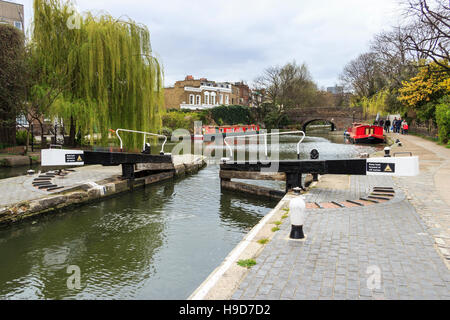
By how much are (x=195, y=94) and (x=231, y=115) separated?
333 inches

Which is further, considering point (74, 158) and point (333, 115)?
point (333, 115)

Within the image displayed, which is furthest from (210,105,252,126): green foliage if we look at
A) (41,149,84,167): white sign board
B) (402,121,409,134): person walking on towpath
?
(41,149,84,167): white sign board

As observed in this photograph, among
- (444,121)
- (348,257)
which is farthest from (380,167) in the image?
(444,121)

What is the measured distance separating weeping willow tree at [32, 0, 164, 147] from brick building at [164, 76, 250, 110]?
3894 cm

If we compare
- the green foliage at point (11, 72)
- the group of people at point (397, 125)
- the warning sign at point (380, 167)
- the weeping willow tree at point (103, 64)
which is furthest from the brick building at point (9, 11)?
the warning sign at point (380, 167)

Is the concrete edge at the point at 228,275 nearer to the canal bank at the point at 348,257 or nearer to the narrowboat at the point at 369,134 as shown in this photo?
the canal bank at the point at 348,257

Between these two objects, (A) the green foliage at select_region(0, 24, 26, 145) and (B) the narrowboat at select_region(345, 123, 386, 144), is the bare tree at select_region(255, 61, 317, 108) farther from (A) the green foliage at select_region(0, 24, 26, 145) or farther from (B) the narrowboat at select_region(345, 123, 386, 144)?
(A) the green foliage at select_region(0, 24, 26, 145)

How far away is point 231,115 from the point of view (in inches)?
2219

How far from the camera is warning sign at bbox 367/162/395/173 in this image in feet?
25.6

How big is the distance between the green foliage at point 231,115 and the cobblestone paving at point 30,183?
4094 cm

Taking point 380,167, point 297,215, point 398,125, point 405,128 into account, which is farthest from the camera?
point 398,125

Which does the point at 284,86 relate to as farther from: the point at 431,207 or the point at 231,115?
the point at 431,207

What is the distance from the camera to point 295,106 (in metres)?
61.6
